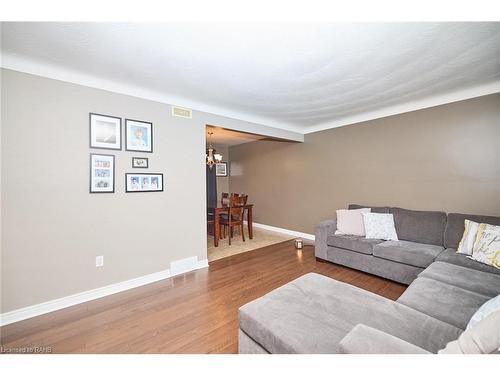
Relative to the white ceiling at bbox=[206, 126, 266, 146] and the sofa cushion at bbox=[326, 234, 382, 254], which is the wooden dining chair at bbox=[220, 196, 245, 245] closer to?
the white ceiling at bbox=[206, 126, 266, 146]

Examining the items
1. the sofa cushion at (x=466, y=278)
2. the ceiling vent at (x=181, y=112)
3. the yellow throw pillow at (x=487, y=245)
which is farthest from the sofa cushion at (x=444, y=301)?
the ceiling vent at (x=181, y=112)

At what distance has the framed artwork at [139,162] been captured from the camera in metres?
2.47

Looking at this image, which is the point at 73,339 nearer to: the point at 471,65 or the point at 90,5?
the point at 90,5

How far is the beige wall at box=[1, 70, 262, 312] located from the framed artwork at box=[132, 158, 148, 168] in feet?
0.19

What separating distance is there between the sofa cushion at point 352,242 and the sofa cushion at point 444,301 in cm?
107

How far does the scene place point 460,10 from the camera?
45.2 inches

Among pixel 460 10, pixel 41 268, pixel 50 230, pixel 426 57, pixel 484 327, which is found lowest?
pixel 41 268

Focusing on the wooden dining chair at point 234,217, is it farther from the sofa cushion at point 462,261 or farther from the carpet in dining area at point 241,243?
the sofa cushion at point 462,261

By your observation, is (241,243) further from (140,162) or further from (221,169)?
(221,169)

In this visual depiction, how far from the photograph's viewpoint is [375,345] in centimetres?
79

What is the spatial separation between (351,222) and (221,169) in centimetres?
439
